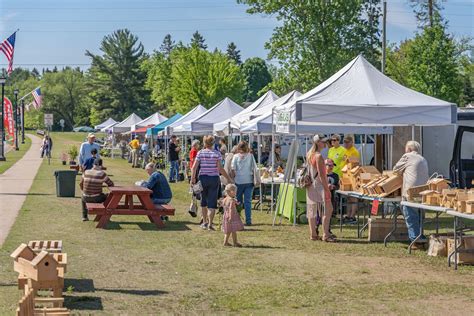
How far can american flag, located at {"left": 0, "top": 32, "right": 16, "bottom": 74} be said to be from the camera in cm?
3120

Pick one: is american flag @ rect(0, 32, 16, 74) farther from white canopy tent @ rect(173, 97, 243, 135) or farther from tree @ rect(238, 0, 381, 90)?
tree @ rect(238, 0, 381, 90)

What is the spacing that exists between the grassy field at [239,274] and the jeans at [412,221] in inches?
13.5

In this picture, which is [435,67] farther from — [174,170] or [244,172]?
[244,172]

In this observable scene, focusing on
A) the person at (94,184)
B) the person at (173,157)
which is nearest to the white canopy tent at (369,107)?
the person at (94,184)

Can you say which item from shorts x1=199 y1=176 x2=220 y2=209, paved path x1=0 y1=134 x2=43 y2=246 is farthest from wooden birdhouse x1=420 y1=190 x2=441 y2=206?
paved path x1=0 y1=134 x2=43 y2=246

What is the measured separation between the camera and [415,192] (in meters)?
13.5

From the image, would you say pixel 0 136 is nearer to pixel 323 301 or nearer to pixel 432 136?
pixel 432 136

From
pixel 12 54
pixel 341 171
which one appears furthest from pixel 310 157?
pixel 12 54

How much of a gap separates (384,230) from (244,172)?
373cm

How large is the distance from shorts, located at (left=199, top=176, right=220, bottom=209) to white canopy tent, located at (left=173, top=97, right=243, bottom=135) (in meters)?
14.9

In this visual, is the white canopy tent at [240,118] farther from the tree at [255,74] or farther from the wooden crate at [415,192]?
the tree at [255,74]

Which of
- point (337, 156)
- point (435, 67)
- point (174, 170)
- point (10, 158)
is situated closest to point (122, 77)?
point (10, 158)

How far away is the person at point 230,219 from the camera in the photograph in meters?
14.2

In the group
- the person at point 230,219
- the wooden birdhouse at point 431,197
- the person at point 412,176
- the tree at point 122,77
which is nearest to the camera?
the wooden birdhouse at point 431,197
